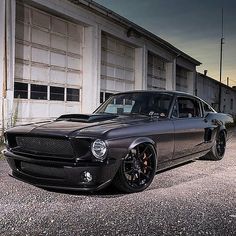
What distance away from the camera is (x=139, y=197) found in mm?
4539

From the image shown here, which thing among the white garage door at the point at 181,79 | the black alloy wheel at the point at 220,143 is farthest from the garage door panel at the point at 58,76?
the white garage door at the point at 181,79

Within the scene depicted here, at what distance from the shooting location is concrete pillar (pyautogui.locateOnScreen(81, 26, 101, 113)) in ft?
45.1

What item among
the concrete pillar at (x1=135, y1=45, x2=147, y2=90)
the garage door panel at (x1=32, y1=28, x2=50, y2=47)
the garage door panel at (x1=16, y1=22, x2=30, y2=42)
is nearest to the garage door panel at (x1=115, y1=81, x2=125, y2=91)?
the concrete pillar at (x1=135, y1=45, x2=147, y2=90)

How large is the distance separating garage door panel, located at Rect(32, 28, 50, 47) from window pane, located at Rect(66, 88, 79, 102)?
2.03m

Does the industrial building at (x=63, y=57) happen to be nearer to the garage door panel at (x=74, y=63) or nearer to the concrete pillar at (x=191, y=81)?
the garage door panel at (x=74, y=63)

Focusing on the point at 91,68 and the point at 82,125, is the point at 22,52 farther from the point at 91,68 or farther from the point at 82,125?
the point at 82,125

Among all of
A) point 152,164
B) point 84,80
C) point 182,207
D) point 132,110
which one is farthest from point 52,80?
point 182,207

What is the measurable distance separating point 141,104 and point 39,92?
6.98 metres

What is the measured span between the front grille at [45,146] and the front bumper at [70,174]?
0.45 ft

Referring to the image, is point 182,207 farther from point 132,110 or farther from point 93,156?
point 132,110

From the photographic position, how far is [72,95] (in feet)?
45.1

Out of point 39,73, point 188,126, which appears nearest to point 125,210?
point 188,126

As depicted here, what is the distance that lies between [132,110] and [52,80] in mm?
7375

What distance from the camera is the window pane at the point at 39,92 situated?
11.9 meters
